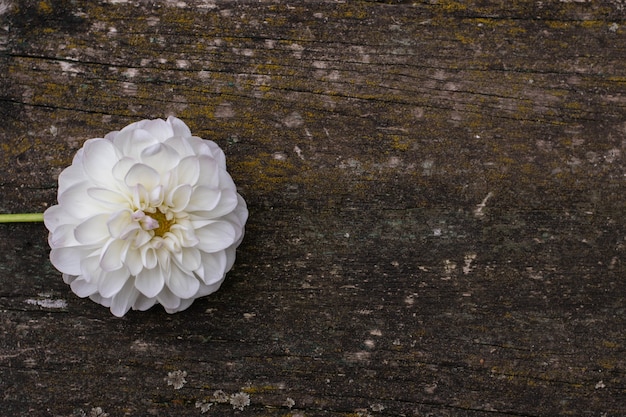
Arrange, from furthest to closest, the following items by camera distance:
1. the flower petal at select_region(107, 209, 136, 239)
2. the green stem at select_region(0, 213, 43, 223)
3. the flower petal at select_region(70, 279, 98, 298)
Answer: the green stem at select_region(0, 213, 43, 223) < the flower petal at select_region(70, 279, 98, 298) < the flower petal at select_region(107, 209, 136, 239)

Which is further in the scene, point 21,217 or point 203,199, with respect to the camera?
point 21,217

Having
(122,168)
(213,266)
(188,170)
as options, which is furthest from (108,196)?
(213,266)

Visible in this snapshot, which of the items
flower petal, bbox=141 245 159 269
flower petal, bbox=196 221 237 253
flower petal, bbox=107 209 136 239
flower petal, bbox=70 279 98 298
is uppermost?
flower petal, bbox=107 209 136 239

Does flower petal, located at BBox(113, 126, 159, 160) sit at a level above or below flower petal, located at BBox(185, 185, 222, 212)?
above

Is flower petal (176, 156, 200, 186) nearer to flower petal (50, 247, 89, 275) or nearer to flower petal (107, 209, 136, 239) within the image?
flower petal (107, 209, 136, 239)

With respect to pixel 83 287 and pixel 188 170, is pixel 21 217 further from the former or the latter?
pixel 188 170

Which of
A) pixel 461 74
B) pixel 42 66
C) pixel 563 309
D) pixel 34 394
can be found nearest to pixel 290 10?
pixel 461 74

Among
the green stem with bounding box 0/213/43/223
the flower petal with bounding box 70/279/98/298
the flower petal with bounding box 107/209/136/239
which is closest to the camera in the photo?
the flower petal with bounding box 107/209/136/239

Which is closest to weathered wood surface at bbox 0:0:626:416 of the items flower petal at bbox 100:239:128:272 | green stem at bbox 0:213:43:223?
green stem at bbox 0:213:43:223

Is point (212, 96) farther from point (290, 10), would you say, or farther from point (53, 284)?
point (53, 284)
